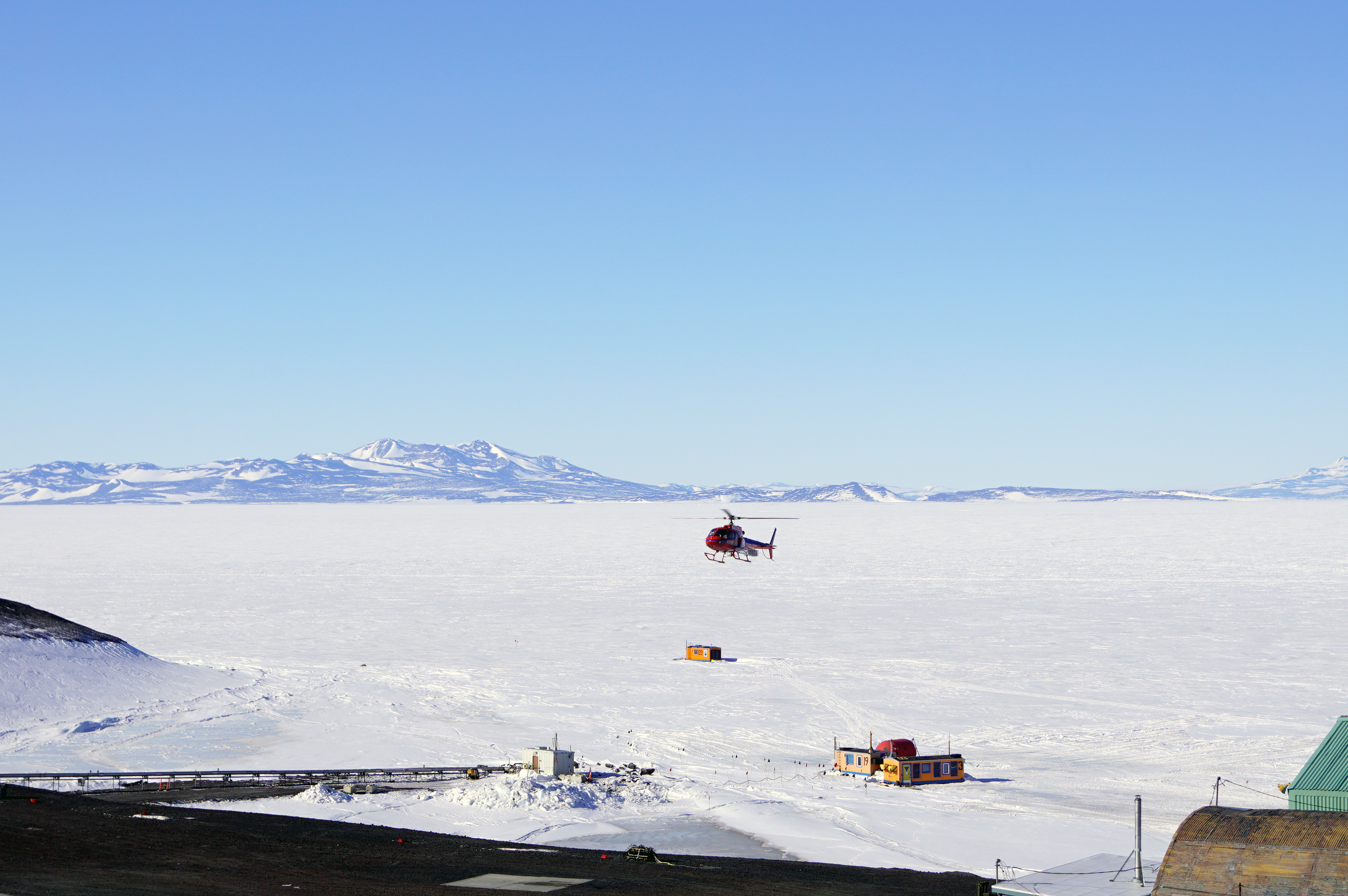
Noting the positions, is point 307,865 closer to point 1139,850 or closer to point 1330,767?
point 1139,850

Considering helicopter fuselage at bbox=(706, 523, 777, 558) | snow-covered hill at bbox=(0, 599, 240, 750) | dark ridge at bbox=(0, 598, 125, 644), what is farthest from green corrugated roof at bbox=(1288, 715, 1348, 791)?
dark ridge at bbox=(0, 598, 125, 644)

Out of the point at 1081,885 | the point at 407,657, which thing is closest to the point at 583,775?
the point at 1081,885

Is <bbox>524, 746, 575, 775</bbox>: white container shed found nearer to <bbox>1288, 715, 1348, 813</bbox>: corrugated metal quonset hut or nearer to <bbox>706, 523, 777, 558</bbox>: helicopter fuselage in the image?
<bbox>1288, 715, 1348, 813</bbox>: corrugated metal quonset hut

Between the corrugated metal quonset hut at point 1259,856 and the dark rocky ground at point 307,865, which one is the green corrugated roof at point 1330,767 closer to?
the corrugated metal quonset hut at point 1259,856

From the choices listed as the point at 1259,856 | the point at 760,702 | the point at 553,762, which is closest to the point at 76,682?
the point at 553,762

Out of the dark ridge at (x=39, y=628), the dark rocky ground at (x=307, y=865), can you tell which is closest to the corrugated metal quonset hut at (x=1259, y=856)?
the dark rocky ground at (x=307, y=865)

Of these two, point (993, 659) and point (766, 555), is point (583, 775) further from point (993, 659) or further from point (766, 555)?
point (766, 555)
